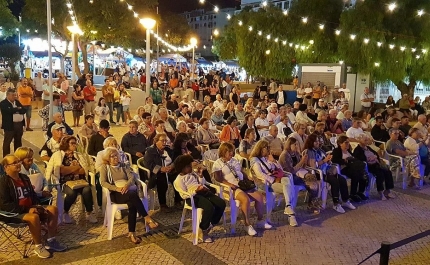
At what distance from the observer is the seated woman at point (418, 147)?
8664 millimetres

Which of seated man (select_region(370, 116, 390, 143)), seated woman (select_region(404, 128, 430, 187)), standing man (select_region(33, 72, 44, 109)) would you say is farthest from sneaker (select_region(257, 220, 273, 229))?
standing man (select_region(33, 72, 44, 109))

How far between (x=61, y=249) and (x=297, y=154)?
385 centimetres

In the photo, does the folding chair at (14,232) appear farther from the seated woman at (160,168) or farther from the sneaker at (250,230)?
the sneaker at (250,230)

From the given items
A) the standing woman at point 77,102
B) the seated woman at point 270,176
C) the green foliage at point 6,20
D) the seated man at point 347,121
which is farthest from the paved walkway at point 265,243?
the green foliage at point 6,20

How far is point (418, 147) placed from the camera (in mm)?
8664

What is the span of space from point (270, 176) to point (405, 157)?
3559 millimetres

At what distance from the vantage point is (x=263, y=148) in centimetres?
648

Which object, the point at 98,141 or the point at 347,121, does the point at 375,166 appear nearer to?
the point at 347,121

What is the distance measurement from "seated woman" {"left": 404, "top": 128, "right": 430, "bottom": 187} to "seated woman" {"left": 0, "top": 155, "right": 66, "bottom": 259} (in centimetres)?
648

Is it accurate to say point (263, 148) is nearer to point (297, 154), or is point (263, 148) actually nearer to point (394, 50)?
point (297, 154)

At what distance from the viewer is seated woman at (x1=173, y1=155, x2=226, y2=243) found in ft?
18.0

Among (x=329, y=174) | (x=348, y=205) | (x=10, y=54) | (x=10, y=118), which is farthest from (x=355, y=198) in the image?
(x=10, y=54)

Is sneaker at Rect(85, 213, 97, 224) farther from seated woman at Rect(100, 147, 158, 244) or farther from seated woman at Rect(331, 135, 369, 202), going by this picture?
seated woman at Rect(331, 135, 369, 202)

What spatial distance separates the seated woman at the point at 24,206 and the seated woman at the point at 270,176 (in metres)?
2.69
